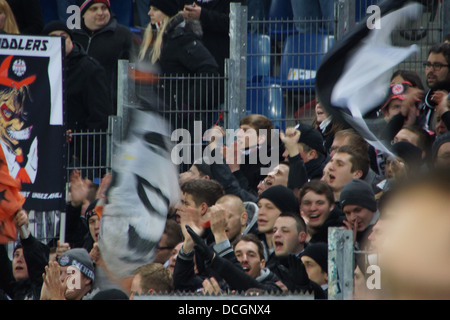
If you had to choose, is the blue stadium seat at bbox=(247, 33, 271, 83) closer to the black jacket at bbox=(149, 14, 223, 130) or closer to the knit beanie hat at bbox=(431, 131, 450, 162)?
the black jacket at bbox=(149, 14, 223, 130)

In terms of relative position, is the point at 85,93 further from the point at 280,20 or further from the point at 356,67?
the point at 356,67

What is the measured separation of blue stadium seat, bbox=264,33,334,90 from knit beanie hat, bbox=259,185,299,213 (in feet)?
8.52

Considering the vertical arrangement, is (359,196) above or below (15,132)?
below

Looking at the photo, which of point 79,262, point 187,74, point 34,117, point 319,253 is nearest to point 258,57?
point 187,74

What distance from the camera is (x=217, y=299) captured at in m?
4.22

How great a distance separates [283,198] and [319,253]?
1049mm

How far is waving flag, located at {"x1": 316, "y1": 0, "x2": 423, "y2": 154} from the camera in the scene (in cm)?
555

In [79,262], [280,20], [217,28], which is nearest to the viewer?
[79,262]

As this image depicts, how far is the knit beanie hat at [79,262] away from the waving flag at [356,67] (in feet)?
7.33

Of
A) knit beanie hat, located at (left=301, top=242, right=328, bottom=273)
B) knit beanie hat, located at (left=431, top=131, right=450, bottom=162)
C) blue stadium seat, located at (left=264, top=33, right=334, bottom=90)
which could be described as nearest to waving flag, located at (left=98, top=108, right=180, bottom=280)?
knit beanie hat, located at (left=301, top=242, right=328, bottom=273)

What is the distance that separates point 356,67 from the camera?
18.7 ft

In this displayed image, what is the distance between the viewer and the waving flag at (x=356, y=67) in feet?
18.2

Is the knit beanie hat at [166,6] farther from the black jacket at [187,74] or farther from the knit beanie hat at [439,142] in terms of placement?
the knit beanie hat at [439,142]
